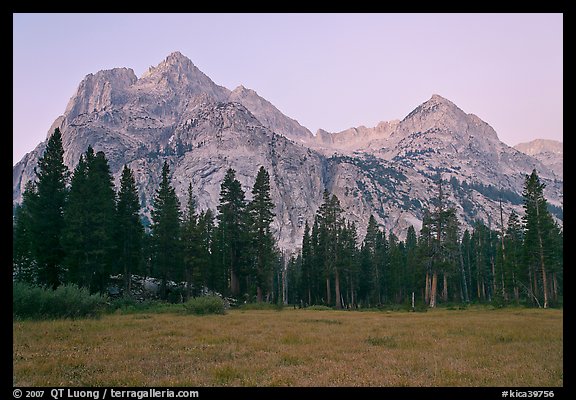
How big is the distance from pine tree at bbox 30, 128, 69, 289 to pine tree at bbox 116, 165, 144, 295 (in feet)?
29.9

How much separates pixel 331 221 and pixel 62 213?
142 feet

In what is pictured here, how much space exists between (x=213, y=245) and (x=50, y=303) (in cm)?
5349

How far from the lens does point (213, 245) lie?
80.2 meters

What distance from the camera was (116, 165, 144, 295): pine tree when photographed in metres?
55.2

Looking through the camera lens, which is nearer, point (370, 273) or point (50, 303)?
point (50, 303)

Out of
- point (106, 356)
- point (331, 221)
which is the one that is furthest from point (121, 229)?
point (106, 356)

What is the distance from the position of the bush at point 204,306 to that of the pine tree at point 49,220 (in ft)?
58.0

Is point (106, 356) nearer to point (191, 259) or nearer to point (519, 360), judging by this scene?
point (519, 360)

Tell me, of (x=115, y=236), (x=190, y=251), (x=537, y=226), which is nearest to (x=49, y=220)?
(x=115, y=236)

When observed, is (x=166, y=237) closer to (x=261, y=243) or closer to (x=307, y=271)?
(x=261, y=243)

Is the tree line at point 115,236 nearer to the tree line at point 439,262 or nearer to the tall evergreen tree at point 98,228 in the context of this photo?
the tall evergreen tree at point 98,228

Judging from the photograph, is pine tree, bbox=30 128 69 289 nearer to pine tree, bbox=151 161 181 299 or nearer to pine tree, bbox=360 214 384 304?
pine tree, bbox=151 161 181 299

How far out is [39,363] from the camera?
1248 cm

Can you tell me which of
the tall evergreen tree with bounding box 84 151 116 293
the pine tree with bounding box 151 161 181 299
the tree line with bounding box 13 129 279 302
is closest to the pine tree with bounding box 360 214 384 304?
the tree line with bounding box 13 129 279 302
